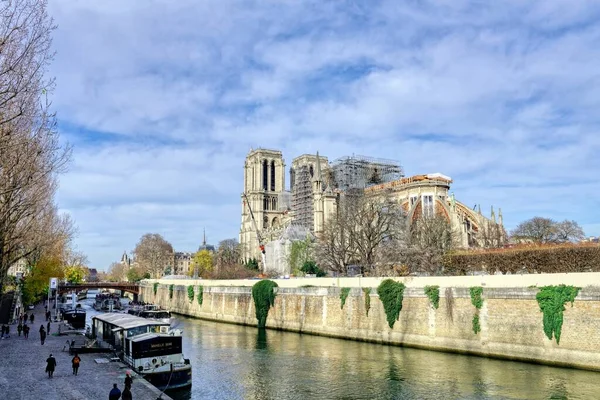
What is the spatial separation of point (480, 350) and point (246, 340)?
17466mm

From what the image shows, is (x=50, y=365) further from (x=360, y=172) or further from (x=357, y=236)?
(x=360, y=172)

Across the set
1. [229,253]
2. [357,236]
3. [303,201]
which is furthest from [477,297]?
[229,253]

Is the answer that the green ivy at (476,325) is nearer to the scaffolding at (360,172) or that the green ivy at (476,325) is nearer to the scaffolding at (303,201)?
the scaffolding at (360,172)

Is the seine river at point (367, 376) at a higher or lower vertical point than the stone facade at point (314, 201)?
lower

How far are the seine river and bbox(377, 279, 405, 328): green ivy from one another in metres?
2.01

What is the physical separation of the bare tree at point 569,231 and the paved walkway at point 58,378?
54047 millimetres

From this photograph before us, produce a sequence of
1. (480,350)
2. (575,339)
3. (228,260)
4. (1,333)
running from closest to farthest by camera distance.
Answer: (575,339) < (480,350) < (1,333) < (228,260)

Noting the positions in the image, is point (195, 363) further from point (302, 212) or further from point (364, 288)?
point (302, 212)

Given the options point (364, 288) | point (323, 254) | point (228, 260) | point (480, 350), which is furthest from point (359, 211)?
point (228, 260)

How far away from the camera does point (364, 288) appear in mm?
38250

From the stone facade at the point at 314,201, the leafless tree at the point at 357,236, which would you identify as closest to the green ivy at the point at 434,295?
the leafless tree at the point at 357,236

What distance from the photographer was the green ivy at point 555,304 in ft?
84.7

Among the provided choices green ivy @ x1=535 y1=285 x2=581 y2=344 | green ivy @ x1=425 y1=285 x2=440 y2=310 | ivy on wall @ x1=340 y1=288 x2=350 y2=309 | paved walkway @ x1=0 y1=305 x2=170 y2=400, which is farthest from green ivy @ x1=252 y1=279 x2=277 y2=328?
green ivy @ x1=535 y1=285 x2=581 y2=344

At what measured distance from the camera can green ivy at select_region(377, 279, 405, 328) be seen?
3506 cm
